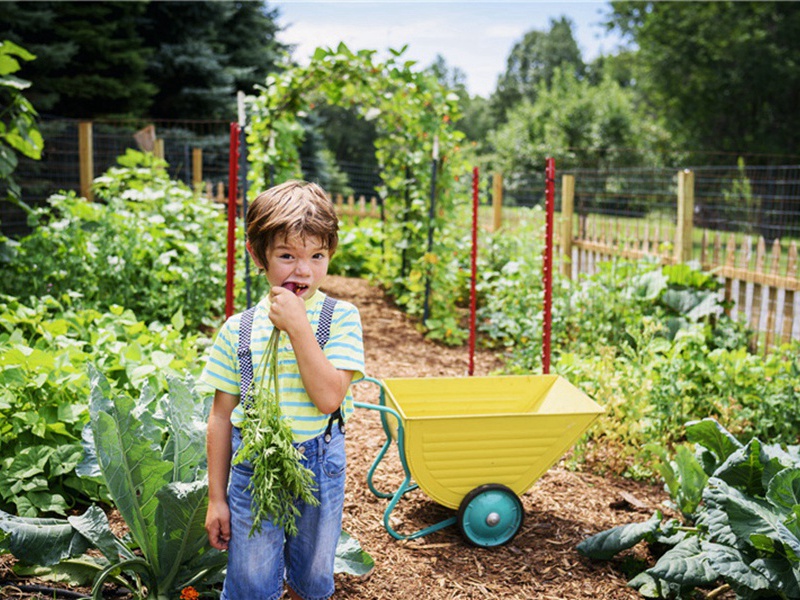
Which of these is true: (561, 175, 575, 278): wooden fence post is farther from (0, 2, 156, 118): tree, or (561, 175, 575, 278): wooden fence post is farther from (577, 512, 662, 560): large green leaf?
(0, 2, 156, 118): tree

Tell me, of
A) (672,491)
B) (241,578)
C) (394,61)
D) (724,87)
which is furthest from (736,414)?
(724,87)

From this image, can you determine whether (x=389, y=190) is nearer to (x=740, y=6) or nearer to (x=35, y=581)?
(x=35, y=581)

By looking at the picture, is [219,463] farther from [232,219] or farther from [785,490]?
[232,219]

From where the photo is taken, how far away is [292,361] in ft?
5.42

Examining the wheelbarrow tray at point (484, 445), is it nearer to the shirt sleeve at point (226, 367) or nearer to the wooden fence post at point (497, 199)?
the shirt sleeve at point (226, 367)

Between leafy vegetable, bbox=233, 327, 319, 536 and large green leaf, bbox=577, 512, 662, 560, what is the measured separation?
4.56 feet

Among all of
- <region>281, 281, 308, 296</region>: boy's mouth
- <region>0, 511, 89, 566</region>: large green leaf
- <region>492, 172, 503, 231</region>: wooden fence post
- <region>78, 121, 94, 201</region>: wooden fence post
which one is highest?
<region>78, 121, 94, 201</region>: wooden fence post

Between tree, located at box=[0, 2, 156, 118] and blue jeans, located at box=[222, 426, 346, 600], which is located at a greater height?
tree, located at box=[0, 2, 156, 118]

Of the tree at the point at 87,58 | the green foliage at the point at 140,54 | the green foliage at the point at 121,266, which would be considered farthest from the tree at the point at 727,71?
the green foliage at the point at 121,266

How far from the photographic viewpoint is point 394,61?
586cm

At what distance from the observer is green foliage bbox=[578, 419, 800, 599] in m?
2.16

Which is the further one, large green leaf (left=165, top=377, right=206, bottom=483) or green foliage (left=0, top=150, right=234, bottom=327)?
green foliage (left=0, top=150, right=234, bottom=327)

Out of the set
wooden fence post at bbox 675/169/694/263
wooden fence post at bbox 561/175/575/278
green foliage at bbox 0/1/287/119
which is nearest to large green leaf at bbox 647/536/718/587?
wooden fence post at bbox 675/169/694/263

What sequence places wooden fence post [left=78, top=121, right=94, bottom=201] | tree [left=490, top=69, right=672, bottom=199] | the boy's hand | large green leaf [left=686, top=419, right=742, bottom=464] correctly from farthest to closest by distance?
tree [left=490, top=69, right=672, bottom=199]
wooden fence post [left=78, top=121, right=94, bottom=201]
large green leaf [left=686, top=419, right=742, bottom=464]
the boy's hand
